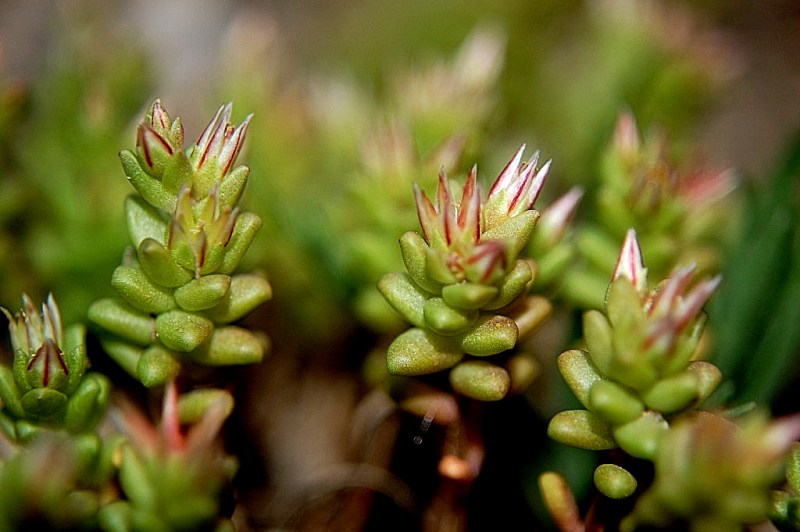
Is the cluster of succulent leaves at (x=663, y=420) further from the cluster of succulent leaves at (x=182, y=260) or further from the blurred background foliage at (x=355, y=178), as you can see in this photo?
the cluster of succulent leaves at (x=182, y=260)

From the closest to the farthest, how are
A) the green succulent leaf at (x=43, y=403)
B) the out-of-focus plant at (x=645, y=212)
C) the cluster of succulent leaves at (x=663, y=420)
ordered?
the cluster of succulent leaves at (x=663, y=420) → the green succulent leaf at (x=43, y=403) → the out-of-focus plant at (x=645, y=212)

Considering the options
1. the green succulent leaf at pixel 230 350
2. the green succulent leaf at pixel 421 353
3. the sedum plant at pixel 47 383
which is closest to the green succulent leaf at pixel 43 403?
the sedum plant at pixel 47 383

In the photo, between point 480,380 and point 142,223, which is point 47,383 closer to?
point 142,223

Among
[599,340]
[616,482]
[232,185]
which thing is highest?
[232,185]

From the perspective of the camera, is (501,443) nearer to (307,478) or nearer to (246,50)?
(307,478)

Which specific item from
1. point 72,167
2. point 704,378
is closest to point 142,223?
point 72,167

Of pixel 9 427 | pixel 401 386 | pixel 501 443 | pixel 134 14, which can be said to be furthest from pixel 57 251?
pixel 134 14
